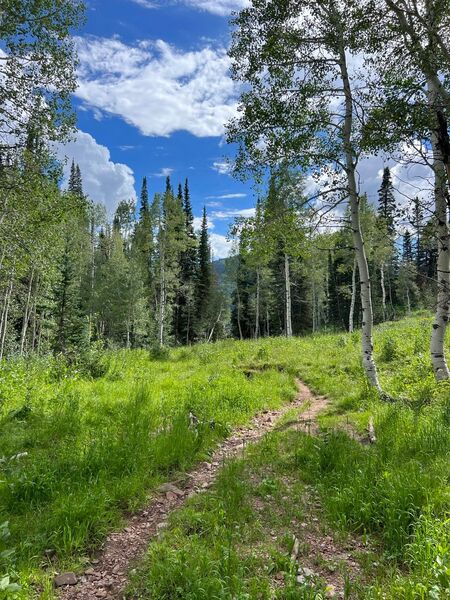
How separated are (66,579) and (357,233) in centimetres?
872

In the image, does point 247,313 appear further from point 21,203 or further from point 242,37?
point 242,37

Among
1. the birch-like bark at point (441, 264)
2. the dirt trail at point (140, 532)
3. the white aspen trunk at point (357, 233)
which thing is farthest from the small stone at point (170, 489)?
the birch-like bark at point (441, 264)

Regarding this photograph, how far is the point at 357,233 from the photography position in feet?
29.9

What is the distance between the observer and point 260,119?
9203mm

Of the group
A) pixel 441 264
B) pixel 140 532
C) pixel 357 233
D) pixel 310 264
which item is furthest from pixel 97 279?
pixel 140 532

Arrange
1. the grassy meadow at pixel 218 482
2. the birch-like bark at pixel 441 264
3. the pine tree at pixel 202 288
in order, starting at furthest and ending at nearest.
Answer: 1. the pine tree at pixel 202 288
2. the birch-like bark at pixel 441 264
3. the grassy meadow at pixel 218 482

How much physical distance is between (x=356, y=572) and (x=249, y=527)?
1.12 m

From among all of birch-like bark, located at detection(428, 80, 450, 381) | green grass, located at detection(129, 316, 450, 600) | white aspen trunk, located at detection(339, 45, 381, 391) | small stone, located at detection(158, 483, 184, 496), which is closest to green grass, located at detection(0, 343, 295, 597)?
small stone, located at detection(158, 483, 184, 496)

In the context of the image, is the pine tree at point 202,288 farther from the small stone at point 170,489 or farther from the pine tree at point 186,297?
the small stone at point 170,489

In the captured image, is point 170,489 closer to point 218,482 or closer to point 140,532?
point 218,482

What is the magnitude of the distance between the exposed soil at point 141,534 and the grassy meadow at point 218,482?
16 cm

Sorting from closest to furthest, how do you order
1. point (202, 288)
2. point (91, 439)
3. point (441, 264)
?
point (91, 439) < point (441, 264) < point (202, 288)

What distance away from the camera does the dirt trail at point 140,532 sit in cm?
318

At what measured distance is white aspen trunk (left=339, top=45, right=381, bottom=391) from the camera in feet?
28.9
